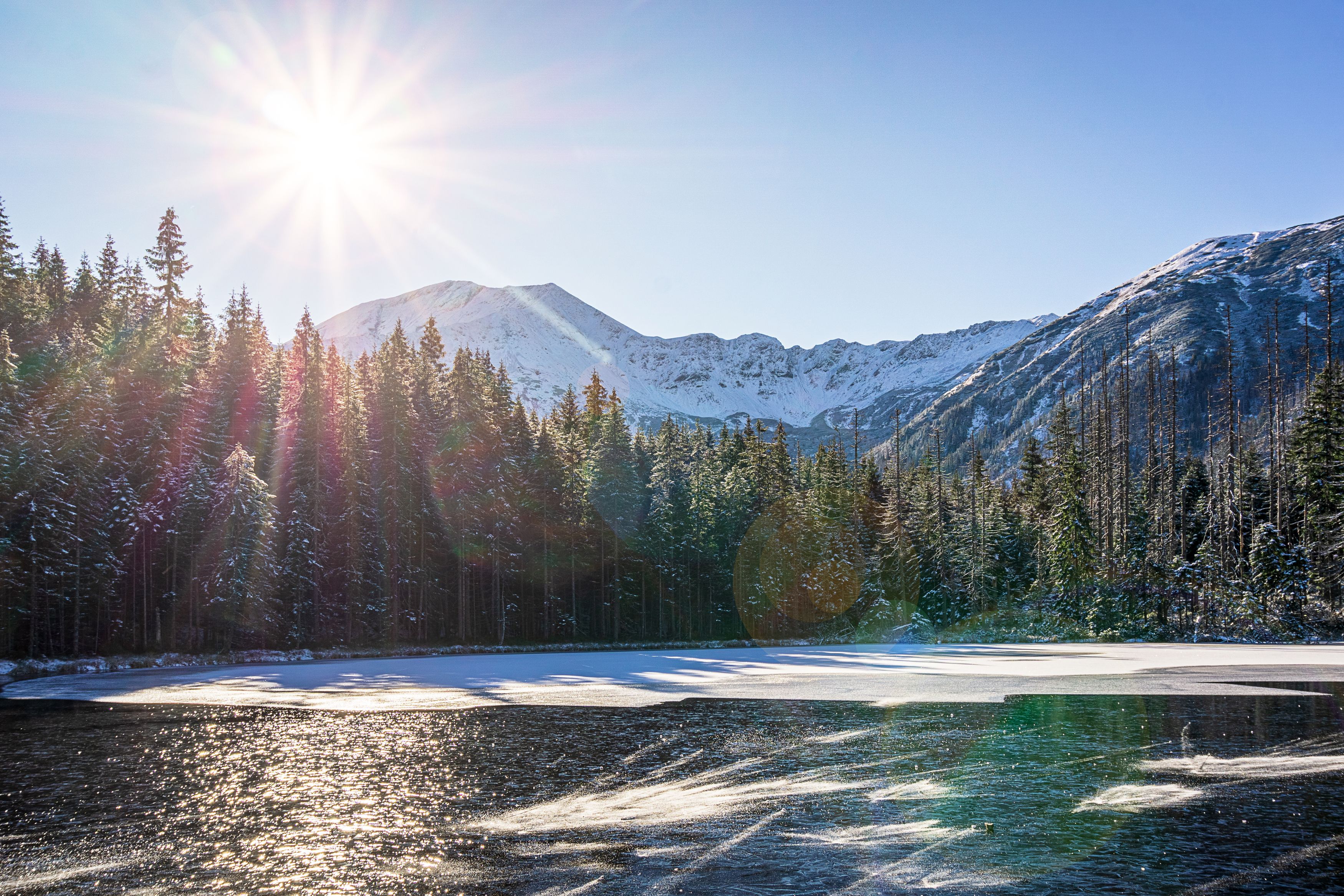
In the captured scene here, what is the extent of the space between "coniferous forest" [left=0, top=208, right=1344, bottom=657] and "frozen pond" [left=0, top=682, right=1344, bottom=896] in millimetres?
27696

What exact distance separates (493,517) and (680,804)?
50365 mm

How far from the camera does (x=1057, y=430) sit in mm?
84000

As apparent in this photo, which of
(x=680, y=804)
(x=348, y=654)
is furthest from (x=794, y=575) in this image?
(x=680, y=804)

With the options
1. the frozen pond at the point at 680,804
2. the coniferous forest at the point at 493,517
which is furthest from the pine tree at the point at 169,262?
the frozen pond at the point at 680,804

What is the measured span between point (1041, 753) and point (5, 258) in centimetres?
8027

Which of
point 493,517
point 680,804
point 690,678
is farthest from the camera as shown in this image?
point 493,517

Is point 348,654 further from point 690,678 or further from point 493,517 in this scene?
point 690,678

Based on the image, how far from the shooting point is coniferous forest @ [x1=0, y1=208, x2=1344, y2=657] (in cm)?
4803

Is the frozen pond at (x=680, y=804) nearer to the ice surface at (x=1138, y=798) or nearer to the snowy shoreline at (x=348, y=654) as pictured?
the ice surface at (x=1138, y=798)

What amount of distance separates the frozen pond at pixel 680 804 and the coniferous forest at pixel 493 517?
2770 cm

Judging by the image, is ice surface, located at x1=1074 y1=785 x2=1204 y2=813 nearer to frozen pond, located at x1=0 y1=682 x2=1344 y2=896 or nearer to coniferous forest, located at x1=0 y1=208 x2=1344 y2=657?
frozen pond, located at x1=0 y1=682 x2=1344 y2=896

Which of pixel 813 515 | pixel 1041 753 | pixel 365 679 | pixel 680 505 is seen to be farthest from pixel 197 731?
pixel 813 515

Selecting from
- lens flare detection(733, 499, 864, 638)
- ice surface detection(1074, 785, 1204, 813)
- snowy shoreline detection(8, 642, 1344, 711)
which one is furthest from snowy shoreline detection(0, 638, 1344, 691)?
ice surface detection(1074, 785, 1204, 813)

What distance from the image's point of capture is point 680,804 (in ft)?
46.9
